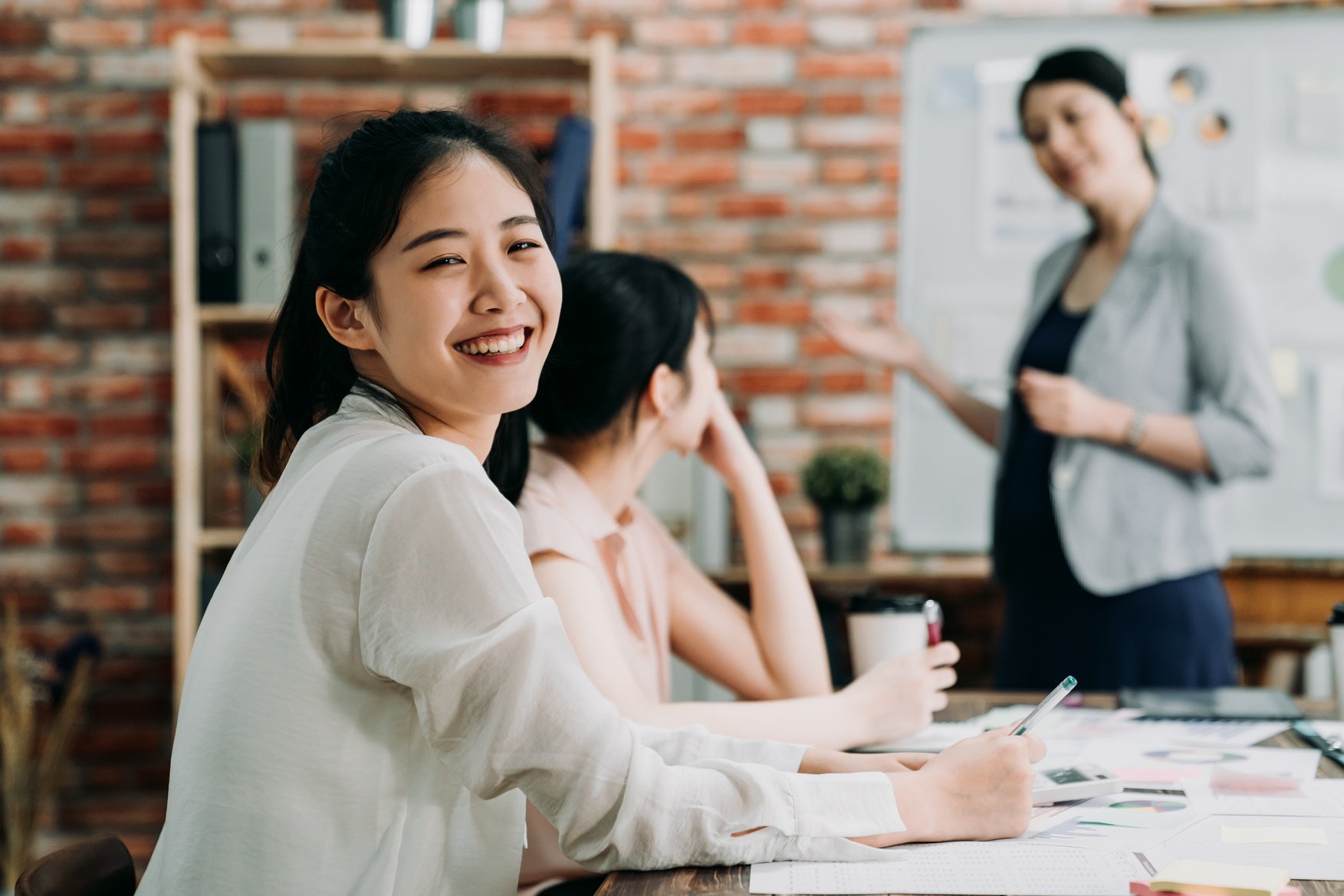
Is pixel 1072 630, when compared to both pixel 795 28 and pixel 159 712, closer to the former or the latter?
pixel 795 28

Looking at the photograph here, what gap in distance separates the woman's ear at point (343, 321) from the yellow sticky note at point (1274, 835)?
0.77 metres

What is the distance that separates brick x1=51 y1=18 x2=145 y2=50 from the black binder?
0.54m

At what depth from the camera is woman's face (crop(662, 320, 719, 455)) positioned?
5.20ft

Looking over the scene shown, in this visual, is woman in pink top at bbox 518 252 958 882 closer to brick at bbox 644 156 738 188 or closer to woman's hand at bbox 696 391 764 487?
woman's hand at bbox 696 391 764 487

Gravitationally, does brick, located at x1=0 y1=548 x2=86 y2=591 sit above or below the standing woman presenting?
below

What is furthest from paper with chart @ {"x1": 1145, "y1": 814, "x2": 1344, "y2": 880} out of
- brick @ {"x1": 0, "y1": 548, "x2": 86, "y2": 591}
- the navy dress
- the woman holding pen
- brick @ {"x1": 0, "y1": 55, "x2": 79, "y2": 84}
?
brick @ {"x1": 0, "y1": 55, "x2": 79, "y2": 84}

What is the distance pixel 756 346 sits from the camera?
302cm

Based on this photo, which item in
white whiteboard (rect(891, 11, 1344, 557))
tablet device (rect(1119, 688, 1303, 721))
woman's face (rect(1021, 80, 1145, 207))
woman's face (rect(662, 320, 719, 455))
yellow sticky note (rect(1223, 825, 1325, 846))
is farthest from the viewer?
white whiteboard (rect(891, 11, 1344, 557))

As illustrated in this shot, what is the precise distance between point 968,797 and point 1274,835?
0.76ft

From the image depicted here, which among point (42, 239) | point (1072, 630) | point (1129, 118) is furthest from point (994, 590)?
point (42, 239)

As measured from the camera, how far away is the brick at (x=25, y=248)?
3.02 m

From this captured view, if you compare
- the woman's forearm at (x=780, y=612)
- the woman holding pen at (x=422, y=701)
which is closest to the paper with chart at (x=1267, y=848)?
the woman holding pen at (x=422, y=701)

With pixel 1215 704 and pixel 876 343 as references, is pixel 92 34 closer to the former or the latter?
pixel 876 343

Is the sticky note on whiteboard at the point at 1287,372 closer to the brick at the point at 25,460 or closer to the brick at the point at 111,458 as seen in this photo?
the brick at the point at 111,458
